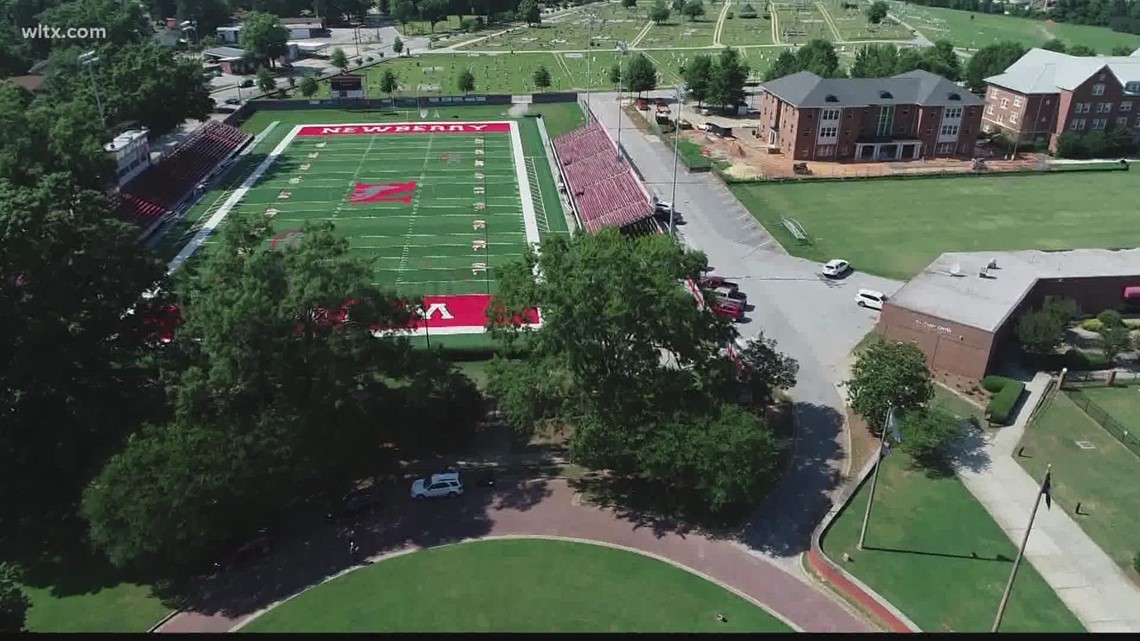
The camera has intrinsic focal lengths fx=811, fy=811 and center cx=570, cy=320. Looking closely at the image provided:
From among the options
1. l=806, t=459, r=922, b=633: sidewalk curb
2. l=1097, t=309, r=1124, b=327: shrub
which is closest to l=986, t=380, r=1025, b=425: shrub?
l=1097, t=309, r=1124, b=327: shrub

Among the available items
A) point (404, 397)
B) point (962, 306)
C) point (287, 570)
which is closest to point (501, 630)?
point (287, 570)

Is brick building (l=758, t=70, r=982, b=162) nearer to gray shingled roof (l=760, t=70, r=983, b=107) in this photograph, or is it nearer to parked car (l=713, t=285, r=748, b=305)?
gray shingled roof (l=760, t=70, r=983, b=107)

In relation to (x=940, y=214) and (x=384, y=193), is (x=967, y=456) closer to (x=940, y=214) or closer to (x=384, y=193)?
(x=940, y=214)

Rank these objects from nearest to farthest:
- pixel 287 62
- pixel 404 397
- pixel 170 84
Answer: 1. pixel 404 397
2. pixel 170 84
3. pixel 287 62

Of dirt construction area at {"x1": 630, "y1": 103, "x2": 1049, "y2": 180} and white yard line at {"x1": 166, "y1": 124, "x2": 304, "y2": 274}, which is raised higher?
white yard line at {"x1": 166, "y1": 124, "x2": 304, "y2": 274}

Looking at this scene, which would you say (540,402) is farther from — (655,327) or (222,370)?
(222,370)
